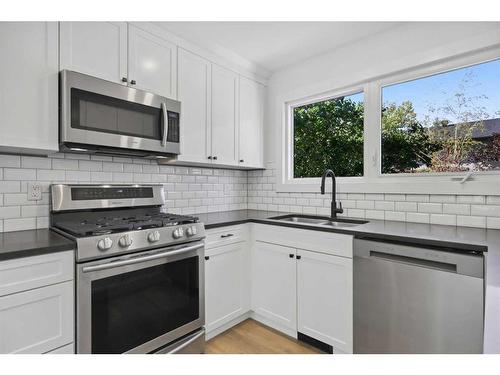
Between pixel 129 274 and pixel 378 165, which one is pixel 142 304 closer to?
pixel 129 274

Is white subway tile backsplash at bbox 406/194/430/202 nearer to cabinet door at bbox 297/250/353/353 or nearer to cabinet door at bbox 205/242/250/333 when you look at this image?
cabinet door at bbox 297/250/353/353

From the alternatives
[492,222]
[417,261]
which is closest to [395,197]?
[492,222]

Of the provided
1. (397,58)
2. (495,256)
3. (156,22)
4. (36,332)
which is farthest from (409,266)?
(156,22)

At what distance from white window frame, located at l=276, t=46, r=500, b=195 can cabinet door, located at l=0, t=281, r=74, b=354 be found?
2.09 meters

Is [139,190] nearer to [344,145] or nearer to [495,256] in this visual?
[344,145]

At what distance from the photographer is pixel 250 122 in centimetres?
293

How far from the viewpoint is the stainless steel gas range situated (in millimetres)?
1452

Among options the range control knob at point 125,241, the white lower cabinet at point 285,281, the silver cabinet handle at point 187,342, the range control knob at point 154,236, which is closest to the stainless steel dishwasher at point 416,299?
the white lower cabinet at point 285,281

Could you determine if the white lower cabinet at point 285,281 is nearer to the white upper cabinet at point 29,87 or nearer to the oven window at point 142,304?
the oven window at point 142,304

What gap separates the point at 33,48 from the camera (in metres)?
1.57

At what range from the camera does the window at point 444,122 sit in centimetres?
196

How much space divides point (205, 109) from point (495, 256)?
214 cm

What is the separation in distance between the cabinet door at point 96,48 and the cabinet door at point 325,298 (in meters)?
1.82

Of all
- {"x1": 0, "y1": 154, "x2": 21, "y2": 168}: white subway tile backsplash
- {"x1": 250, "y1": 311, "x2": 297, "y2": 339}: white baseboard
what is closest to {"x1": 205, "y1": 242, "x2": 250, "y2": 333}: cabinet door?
{"x1": 250, "y1": 311, "x2": 297, "y2": 339}: white baseboard
